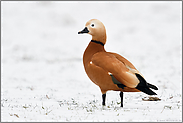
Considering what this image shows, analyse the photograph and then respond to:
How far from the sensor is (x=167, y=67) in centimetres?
1215

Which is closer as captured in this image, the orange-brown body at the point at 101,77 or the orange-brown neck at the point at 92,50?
the orange-brown body at the point at 101,77

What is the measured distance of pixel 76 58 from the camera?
15.7 metres

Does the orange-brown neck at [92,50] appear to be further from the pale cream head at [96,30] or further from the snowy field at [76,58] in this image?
the snowy field at [76,58]

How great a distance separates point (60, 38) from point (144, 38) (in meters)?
7.19

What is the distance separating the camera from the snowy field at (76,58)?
5.23 meters

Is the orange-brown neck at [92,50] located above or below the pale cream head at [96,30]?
below

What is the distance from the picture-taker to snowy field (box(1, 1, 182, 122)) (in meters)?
5.23

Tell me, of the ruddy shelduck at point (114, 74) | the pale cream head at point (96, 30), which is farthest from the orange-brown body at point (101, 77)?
the pale cream head at point (96, 30)

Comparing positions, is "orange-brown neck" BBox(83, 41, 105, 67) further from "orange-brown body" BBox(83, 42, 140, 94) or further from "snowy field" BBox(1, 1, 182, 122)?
"snowy field" BBox(1, 1, 182, 122)

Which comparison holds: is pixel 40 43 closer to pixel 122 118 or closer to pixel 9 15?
pixel 9 15

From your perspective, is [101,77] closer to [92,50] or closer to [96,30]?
[92,50]

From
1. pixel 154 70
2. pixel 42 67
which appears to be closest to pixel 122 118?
pixel 154 70

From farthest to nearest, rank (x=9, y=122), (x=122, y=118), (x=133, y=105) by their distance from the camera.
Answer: (x=133, y=105), (x=122, y=118), (x=9, y=122)

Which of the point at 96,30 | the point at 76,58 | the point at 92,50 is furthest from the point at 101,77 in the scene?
the point at 76,58
